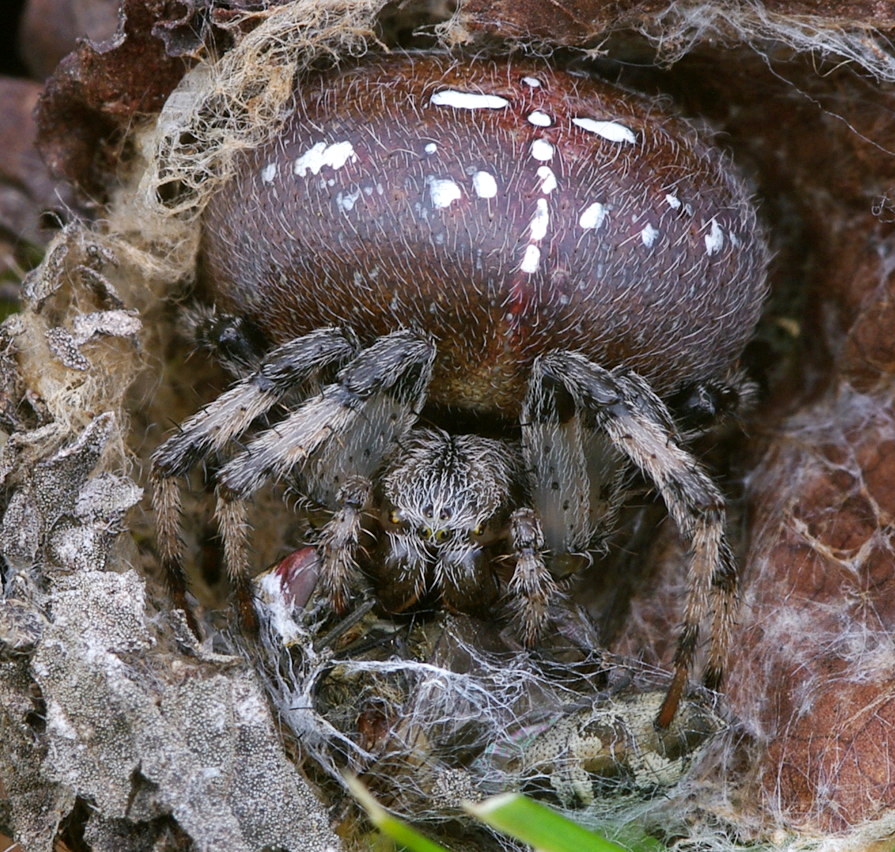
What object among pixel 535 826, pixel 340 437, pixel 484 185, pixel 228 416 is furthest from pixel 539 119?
pixel 535 826

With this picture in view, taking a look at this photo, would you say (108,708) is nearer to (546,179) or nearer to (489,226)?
(489,226)

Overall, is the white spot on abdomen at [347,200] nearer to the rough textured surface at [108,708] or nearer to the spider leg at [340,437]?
the spider leg at [340,437]

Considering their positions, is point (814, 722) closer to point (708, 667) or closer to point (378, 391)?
point (708, 667)

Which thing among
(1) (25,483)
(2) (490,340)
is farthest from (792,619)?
(1) (25,483)

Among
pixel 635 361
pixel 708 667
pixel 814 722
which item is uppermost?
pixel 635 361

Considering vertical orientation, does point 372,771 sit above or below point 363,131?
below

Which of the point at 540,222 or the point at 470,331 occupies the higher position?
the point at 540,222
